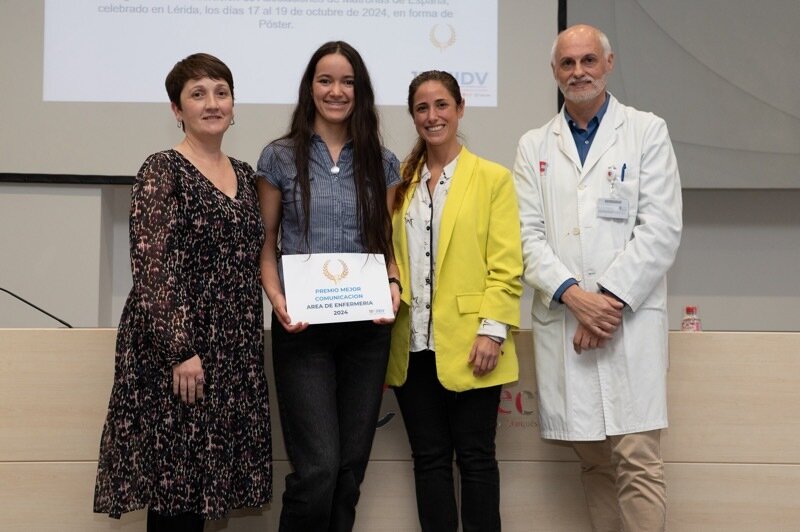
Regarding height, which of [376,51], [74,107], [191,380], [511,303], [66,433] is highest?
[376,51]

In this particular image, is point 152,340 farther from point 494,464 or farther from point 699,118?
point 699,118

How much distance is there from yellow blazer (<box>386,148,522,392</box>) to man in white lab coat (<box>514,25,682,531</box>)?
0.12m

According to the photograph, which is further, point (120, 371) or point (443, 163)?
point (443, 163)

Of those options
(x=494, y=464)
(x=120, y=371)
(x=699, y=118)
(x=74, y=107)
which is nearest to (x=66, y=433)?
(x=120, y=371)

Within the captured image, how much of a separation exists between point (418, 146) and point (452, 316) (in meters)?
0.56

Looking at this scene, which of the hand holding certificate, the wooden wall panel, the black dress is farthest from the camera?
the wooden wall panel

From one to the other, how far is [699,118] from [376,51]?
156cm

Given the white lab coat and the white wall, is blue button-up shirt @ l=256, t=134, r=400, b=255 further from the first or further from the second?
the white wall

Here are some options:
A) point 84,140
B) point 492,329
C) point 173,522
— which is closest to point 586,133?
point 492,329

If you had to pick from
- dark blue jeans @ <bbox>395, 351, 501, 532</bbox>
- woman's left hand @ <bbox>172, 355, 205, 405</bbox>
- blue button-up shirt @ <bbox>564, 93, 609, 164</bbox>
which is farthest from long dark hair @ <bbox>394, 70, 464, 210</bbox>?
woman's left hand @ <bbox>172, 355, 205, 405</bbox>

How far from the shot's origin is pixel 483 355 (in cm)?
226

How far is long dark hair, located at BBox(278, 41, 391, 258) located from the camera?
2.23 meters

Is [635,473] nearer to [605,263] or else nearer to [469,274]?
[605,263]

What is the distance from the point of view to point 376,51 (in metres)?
3.84
